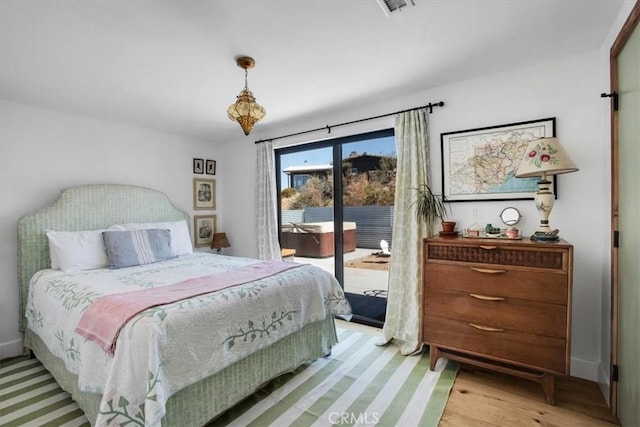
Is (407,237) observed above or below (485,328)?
above

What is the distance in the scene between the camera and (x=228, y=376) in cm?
174

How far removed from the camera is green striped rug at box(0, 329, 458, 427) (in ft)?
5.80

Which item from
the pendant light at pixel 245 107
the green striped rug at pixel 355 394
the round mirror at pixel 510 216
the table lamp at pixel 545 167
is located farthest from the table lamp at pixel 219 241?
the table lamp at pixel 545 167

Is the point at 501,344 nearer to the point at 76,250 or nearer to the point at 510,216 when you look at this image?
the point at 510,216

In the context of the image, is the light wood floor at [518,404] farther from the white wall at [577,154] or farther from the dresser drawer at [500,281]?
the dresser drawer at [500,281]

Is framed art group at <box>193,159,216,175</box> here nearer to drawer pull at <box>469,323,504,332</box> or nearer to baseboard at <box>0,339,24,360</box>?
baseboard at <box>0,339,24,360</box>

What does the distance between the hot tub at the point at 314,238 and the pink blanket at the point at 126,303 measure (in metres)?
1.49

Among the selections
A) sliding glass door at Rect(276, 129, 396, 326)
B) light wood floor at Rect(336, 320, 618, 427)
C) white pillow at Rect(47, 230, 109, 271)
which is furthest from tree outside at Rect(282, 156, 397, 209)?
white pillow at Rect(47, 230, 109, 271)

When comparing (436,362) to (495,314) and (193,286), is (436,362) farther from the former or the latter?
(193,286)

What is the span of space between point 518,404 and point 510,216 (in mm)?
1270

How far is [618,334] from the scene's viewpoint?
170 cm

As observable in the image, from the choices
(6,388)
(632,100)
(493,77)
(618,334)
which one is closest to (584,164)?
(632,100)

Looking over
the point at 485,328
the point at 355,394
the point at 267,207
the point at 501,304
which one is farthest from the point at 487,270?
the point at 267,207

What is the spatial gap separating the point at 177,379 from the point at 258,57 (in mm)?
2015
